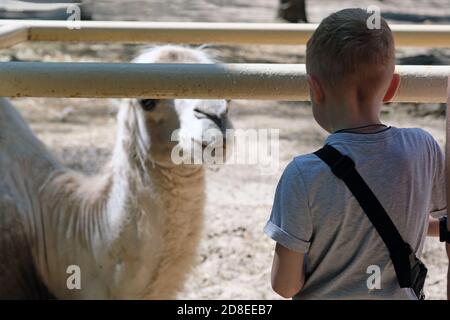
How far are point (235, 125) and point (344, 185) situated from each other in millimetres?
6250

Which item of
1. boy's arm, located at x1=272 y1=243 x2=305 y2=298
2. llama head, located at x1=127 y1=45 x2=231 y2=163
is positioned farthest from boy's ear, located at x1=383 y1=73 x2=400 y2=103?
llama head, located at x1=127 y1=45 x2=231 y2=163

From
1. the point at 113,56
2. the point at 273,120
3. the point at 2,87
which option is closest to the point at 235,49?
the point at 113,56

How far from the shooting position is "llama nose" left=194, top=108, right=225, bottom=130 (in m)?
3.22

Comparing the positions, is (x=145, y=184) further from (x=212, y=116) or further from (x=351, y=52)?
(x=351, y=52)

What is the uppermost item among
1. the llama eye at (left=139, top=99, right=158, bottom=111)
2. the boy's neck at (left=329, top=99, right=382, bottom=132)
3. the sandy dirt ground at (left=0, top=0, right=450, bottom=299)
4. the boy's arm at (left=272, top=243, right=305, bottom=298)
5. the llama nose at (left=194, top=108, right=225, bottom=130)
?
the boy's neck at (left=329, top=99, right=382, bottom=132)

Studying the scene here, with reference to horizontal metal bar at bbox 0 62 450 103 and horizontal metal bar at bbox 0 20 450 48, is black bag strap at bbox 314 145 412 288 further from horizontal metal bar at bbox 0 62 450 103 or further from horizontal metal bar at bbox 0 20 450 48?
horizontal metal bar at bbox 0 20 450 48

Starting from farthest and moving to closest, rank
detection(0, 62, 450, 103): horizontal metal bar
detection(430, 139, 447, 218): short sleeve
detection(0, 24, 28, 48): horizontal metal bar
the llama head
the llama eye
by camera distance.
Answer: the llama eye → the llama head → detection(0, 24, 28, 48): horizontal metal bar → detection(0, 62, 450, 103): horizontal metal bar → detection(430, 139, 447, 218): short sleeve

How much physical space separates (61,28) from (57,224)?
3.19 feet

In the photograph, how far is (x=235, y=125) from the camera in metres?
7.85

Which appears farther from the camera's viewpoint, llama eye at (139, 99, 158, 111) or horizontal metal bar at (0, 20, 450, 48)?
llama eye at (139, 99, 158, 111)

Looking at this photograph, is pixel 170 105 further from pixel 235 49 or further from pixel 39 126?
pixel 235 49

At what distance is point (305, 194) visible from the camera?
161 cm

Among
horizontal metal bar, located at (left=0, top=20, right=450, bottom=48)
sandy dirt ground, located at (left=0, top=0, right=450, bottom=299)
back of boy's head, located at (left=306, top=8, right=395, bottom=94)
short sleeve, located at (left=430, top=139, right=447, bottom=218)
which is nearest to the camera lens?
back of boy's head, located at (left=306, top=8, right=395, bottom=94)

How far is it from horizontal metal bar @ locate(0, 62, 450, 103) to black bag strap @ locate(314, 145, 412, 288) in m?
0.30
